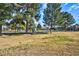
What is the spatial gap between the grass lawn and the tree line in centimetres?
10

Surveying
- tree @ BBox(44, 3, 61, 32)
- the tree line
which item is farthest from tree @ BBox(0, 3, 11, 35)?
tree @ BBox(44, 3, 61, 32)

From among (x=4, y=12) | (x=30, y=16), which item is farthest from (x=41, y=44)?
(x=4, y=12)

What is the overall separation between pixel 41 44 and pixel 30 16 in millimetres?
345

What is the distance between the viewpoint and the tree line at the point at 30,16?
8.70 ft

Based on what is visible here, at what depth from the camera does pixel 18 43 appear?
105 inches

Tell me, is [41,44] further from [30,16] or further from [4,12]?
[4,12]

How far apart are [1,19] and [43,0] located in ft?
1.71

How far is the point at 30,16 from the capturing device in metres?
2.69

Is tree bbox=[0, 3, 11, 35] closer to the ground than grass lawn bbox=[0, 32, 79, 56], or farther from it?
farther from it

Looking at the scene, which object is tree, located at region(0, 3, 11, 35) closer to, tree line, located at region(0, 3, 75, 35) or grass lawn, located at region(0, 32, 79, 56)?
tree line, located at region(0, 3, 75, 35)

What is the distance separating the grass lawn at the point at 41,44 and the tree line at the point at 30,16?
0.34 ft

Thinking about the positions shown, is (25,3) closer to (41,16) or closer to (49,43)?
(41,16)

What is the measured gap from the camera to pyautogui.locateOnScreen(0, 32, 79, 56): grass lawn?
2.62 m

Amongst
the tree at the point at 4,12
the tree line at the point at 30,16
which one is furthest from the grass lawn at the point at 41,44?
the tree at the point at 4,12
